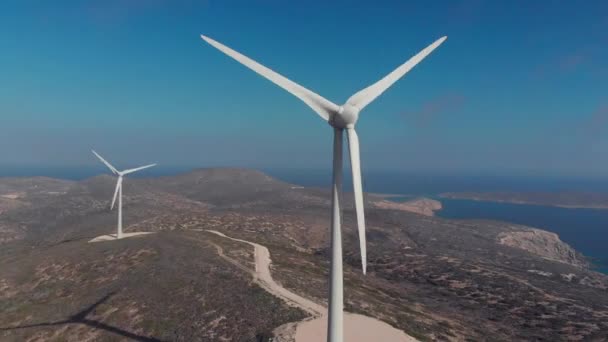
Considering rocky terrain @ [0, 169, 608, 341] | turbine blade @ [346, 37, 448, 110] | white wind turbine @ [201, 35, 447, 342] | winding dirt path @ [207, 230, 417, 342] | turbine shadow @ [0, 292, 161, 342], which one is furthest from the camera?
rocky terrain @ [0, 169, 608, 341]

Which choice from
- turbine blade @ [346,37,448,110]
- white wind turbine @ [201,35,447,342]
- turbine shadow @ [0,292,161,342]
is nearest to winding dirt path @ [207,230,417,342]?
white wind turbine @ [201,35,447,342]

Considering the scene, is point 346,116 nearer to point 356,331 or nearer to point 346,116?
point 346,116

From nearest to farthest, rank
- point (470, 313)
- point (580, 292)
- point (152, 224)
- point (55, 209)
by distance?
point (470, 313) < point (580, 292) < point (152, 224) < point (55, 209)

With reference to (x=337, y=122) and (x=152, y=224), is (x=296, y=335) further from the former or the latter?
(x=152, y=224)

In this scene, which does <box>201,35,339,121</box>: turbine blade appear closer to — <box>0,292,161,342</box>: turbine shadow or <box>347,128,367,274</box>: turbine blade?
<box>347,128,367,274</box>: turbine blade

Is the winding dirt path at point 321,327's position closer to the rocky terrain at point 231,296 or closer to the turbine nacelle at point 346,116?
the rocky terrain at point 231,296

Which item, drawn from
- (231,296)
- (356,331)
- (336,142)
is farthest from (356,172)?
(231,296)

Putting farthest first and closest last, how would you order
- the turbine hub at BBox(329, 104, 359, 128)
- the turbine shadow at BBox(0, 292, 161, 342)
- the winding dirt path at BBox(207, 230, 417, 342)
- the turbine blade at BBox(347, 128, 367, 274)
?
the turbine shadow at BBox(0, 292, 161, 342) < the winding dirt path at BBox(207, 230, 417, 342) < the turbine blade at BBox(347, 128, 367, 274) < the turbine hub at BBox(329, 104, 359, 128)

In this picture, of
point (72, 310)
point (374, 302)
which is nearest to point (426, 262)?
point (374, 302)
